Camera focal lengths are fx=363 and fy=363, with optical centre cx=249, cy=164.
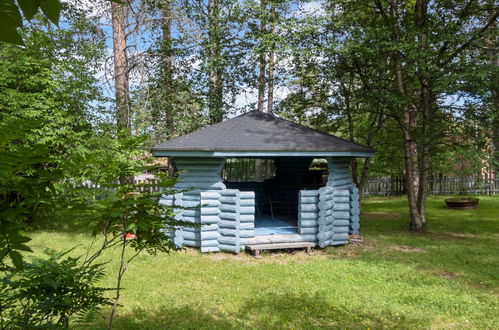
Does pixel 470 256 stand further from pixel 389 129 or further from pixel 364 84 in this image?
pixel 389 129

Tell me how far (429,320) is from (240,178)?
1346 centimetres

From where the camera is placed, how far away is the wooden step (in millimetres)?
8281

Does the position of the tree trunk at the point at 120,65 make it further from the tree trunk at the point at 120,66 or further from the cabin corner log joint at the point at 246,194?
the cabin corner log joint at the point at 246,194

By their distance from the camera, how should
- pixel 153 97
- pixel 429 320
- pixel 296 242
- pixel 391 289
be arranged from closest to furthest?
1. pixel 429 320
2. pixel 391 289
3. pixel 296 242
4. pixel 153 97

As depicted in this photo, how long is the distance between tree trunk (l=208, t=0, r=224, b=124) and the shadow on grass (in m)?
10.3

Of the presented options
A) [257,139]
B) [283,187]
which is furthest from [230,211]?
[283,187]

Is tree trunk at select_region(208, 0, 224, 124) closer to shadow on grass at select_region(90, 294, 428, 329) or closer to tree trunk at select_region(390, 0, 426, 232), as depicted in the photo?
tree trunk at select_region(390, 0, 426, 232)

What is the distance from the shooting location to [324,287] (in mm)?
6266

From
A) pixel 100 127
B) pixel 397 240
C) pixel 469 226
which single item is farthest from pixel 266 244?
pixel 469 226

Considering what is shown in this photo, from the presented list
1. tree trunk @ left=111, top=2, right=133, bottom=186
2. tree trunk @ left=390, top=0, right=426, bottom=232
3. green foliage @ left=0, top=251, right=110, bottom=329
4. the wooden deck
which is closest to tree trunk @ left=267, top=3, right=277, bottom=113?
tree trunk @ left=390, top=0, right=426, bottom=232

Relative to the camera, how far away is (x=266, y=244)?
8469 millimetres

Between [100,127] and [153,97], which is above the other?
[153,97]

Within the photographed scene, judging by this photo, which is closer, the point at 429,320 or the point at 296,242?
the point at 429,320

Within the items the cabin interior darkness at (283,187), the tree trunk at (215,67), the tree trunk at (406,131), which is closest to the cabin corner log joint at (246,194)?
the tree trunk at (406,131)
